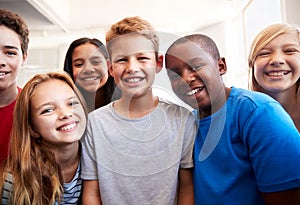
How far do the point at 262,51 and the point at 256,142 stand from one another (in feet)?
0.74

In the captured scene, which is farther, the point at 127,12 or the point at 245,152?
the point at 127,12

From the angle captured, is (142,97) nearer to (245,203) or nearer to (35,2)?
(245,203)

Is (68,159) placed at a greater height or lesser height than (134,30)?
lesser

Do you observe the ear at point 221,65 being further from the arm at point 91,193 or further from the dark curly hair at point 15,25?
the dark curly hair at point 15,25

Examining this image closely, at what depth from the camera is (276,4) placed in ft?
2.88

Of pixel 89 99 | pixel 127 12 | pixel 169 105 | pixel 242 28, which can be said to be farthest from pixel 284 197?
pixel 127 12

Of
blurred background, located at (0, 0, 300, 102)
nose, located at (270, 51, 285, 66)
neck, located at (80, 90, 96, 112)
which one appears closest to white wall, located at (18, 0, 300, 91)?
blurred background, located at (0, 0, 300, 102)

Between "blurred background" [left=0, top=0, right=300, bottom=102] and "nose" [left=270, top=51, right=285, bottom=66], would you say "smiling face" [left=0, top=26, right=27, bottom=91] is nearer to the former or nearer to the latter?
"blurred background" [left=0, top=0, right=300, bottom=102]

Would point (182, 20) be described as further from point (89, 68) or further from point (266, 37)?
point (89, 68)

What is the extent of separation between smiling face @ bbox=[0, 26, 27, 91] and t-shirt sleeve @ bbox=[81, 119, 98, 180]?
0.26 m

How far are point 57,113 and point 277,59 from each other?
1.36ft

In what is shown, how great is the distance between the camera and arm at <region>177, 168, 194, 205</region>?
515 millimetres

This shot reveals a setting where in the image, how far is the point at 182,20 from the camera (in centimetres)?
70

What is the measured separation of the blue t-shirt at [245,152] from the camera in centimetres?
45
